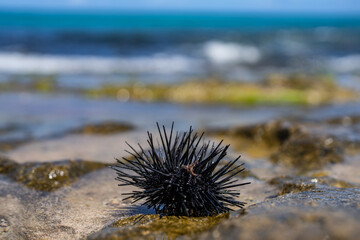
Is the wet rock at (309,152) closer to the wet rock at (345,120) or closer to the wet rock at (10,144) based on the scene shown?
the wet rock at (345,120)

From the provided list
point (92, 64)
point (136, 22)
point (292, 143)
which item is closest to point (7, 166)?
point (292, 143)

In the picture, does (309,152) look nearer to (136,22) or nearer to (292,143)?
(292,143)

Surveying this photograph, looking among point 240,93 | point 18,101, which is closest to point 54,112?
point 18,101

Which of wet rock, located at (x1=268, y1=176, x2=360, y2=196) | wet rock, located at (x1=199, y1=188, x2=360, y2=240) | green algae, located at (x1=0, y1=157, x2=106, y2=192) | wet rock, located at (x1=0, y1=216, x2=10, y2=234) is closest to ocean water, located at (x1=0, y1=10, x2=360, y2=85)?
green algae, located at (x1=0, y1=157, x2=106, y2=192)

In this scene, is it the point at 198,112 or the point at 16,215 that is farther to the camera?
the point at 198,112

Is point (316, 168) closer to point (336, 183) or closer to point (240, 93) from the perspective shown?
point (336, 183)

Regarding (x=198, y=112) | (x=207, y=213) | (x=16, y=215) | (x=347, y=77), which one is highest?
(x=347, y=77)

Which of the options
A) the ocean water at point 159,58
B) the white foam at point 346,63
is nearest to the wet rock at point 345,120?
the ocean water at point 159,58
